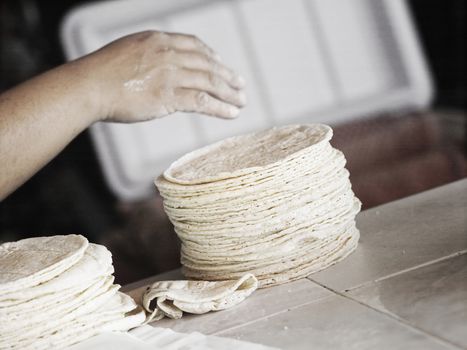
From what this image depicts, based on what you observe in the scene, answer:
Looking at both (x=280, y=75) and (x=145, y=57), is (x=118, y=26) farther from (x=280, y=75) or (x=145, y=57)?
(x=145, y=57)

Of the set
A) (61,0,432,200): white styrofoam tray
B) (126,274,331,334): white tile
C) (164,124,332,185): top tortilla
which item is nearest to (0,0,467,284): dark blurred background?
(61,0,432,200): white styrofoam tray

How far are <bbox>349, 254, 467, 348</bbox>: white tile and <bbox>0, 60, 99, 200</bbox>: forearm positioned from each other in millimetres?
851

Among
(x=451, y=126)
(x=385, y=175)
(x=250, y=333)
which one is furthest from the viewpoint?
(x=451, y=126)

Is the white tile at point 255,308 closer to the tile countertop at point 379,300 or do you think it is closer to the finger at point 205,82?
the tile countertop at point 379,300

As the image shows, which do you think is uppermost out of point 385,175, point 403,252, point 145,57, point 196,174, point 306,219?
point 145,57

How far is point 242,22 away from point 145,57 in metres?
2.44

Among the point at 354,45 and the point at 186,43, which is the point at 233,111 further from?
the point at 354,45

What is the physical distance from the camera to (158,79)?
2039 millimetres

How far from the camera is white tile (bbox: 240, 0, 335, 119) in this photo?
4.40 m

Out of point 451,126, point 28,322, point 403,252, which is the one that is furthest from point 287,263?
point 451,126

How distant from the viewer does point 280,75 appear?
4398mm

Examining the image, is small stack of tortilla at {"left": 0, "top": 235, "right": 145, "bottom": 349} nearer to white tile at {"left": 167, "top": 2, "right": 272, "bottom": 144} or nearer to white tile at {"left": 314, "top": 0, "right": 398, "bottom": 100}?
white tile at {"left": 167, "top": 2, "right": 272, "bottom": 144}

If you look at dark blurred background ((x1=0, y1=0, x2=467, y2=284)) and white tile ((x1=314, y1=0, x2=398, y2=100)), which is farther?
dark blurred background ((x1=0, y1=0, x2=467, y2=284))

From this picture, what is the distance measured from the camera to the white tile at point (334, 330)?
1.24 m
